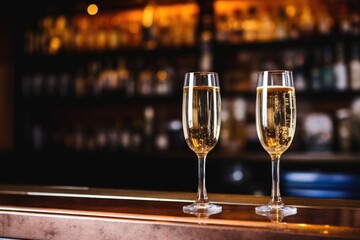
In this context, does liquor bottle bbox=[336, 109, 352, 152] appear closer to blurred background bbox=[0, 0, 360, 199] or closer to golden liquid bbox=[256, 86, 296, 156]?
blurred background bbox=[0, 0, 360, 199]

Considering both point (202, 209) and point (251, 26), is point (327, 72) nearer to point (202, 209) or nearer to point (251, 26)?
point (251, 26)

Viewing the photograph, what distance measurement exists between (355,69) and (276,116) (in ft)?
8.23

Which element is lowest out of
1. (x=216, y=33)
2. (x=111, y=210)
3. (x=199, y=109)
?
(x=111, y=210)

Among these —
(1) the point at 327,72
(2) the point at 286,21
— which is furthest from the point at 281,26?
(1) the point at 327,72

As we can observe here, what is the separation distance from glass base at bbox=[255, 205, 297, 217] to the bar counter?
0.01 meters

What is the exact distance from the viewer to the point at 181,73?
3709 millimetres

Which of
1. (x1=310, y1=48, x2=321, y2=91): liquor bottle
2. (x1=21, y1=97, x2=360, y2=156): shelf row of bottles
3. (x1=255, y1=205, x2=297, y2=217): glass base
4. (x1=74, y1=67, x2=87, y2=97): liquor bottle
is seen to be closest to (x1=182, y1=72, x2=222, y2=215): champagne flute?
(x1=255, y1=205, x2=297, y2=217): glass base

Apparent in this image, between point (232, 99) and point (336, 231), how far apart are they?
2925 millimetres

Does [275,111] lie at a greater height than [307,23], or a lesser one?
lesser

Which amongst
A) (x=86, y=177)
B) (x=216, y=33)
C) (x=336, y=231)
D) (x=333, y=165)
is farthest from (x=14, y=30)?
(x=336, y=231)

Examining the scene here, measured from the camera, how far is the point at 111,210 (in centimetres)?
83

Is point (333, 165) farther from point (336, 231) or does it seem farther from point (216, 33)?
point (336, 231)

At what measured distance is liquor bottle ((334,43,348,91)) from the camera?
325 centimetres

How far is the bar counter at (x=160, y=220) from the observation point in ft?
2.29
